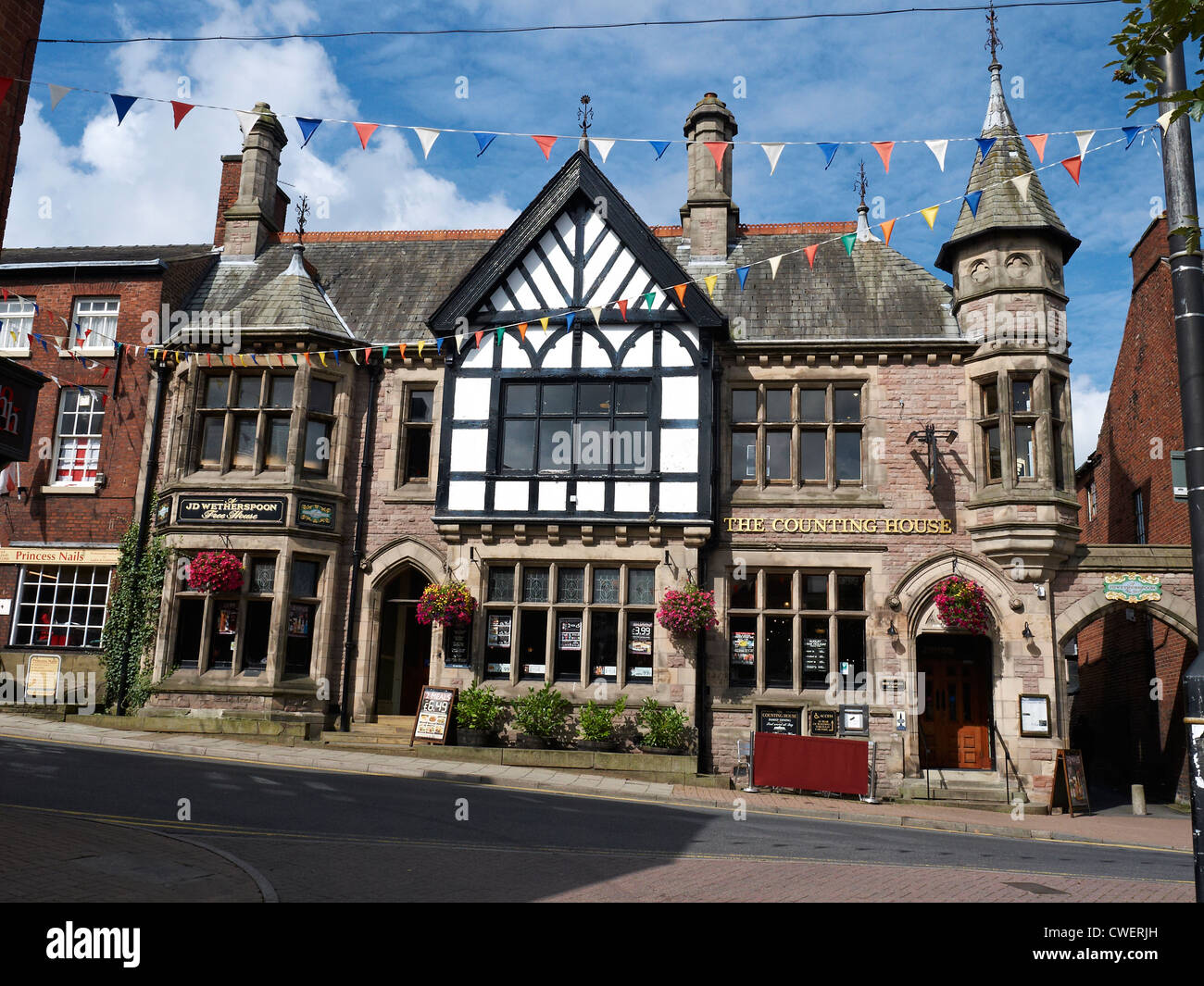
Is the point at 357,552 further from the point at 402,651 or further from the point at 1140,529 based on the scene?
the point at 1140,529

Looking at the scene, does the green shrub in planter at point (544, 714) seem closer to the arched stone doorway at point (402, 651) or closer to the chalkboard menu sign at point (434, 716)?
the chalkboard menu sign at point (434, 716)

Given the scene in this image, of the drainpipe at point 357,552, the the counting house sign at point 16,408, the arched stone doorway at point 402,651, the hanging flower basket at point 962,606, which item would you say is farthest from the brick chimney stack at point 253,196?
the hanging flower basket at point 962,606

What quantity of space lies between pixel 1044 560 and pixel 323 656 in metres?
13.9

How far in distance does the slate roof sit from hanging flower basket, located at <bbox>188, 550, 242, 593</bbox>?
15615 millimetres

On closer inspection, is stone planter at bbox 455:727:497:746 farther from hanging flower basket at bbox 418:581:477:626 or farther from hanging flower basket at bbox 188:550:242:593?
hanging flower basket at bbox 188:550:242:593

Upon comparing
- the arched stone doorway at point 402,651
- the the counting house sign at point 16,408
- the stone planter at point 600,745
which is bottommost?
the stone planter at point 600,745

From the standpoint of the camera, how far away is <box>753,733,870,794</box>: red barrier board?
650 inches

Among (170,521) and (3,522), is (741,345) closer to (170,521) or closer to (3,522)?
(170,521)

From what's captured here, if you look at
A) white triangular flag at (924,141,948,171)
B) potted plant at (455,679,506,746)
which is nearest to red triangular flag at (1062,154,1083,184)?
white triangular flag at (924,141,948,171)

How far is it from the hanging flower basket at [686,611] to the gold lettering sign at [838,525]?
1.78 m

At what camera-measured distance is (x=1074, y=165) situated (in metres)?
12.3

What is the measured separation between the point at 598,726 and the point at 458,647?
10.7 feet

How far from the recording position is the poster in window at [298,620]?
19.2 m

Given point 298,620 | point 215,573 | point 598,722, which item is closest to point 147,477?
point 215,573
